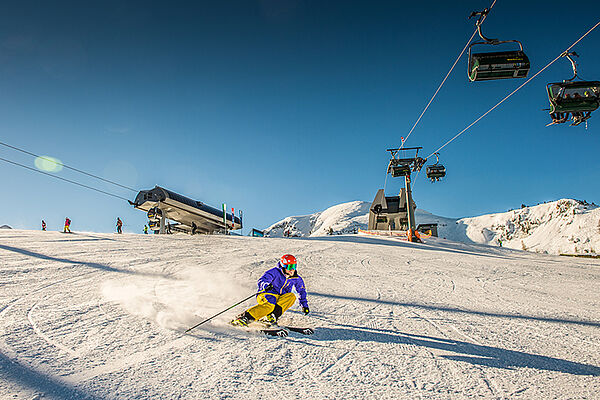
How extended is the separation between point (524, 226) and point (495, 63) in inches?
3546

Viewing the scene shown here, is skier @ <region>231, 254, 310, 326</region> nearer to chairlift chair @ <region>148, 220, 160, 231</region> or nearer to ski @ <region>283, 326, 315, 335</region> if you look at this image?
ski @ <region>283, 326, 315, 335</region>

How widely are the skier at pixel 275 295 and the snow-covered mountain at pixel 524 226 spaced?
3782 centimetres

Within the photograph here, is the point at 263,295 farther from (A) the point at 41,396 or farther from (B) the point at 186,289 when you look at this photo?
(B) the point at 186,289

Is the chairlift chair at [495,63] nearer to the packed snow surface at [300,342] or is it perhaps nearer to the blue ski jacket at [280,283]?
the packed snow surface at [300,342]

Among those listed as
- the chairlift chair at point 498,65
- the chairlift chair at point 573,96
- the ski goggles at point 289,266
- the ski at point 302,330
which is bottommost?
the ski at point 302,330

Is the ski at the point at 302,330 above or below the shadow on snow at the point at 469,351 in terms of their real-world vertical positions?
above

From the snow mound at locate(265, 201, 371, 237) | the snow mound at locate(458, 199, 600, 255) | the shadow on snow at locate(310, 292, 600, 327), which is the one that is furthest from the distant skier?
the snow mound at locate(265, 201, 371, 237)

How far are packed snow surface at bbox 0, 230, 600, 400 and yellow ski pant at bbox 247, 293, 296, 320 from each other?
33 cm

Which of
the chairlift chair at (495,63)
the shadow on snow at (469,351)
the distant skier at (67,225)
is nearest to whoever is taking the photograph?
the shadow on snow at (469,351)

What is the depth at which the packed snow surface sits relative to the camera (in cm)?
273

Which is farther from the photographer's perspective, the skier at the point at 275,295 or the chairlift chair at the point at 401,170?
the chairlift chair at the point at 401,170

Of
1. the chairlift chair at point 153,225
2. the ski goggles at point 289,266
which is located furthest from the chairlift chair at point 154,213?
the ski goggles at point 289,266

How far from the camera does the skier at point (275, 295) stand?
166 inches

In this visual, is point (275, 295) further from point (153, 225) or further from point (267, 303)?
point (153, 225)
